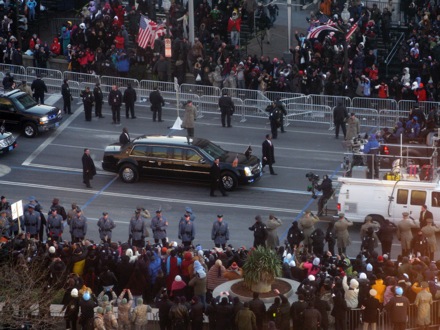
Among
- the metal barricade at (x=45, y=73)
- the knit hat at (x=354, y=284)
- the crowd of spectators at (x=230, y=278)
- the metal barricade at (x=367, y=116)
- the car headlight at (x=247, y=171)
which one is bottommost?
the crowd of spectators at (x=230, y=278)

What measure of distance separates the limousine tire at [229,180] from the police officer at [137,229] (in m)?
5.44

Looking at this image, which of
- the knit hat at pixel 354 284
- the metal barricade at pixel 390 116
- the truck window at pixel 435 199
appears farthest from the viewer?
the metal barricade at pixel 390 116

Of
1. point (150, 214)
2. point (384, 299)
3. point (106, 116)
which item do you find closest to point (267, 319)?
point (384, 299)

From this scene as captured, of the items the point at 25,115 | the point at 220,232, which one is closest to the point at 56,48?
the point at 25,115

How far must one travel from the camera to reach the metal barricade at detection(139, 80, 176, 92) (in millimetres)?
49281

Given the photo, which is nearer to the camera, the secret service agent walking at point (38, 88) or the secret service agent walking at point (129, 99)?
the secret service agent walking at point (129, 99)

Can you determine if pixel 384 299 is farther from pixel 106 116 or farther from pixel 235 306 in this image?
pixel 106 116

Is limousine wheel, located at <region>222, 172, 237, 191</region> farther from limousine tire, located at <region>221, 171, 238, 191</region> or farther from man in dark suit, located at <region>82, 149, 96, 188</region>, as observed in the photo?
man in dark suit, located at <region>82, 149, 96, 188</region>

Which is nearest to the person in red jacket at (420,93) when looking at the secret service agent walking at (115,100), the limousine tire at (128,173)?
the secret service agent walking at (115,100)

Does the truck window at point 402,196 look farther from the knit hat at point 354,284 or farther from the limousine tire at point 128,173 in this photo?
the limousine tire at point 128,173

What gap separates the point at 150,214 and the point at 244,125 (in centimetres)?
974

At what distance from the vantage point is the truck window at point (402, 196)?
3581cm

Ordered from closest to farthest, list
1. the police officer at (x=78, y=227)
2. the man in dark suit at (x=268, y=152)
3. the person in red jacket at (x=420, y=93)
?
the police officer at (x=78, y=227)
the man in dark suit at (x=268, y=152)
the person in red jacket at (x=420, y=93)

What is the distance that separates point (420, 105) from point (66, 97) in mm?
12808
